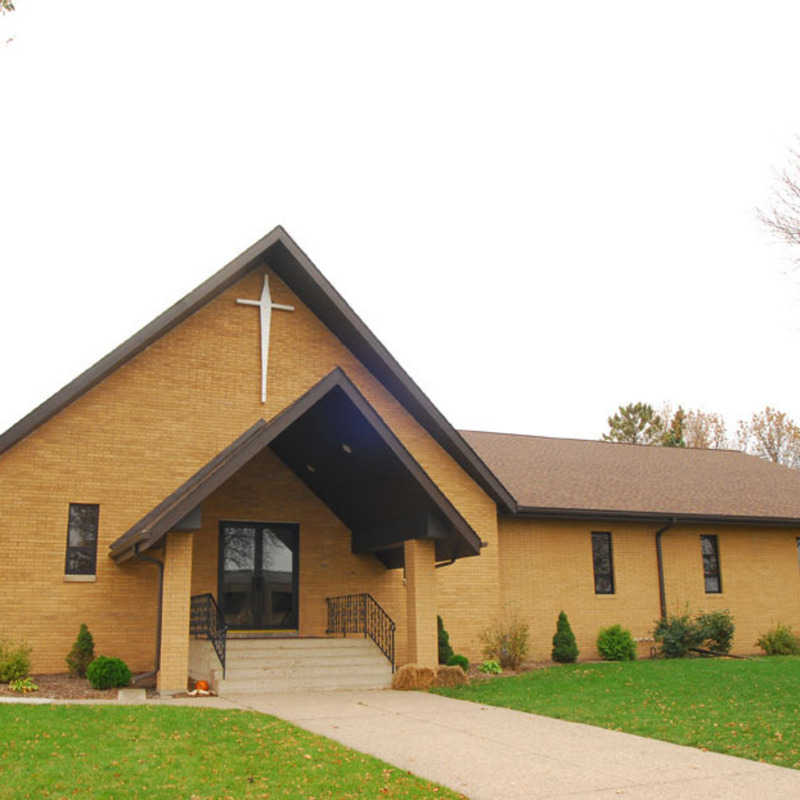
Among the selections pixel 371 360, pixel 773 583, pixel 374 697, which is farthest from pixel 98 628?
pixel 773 583

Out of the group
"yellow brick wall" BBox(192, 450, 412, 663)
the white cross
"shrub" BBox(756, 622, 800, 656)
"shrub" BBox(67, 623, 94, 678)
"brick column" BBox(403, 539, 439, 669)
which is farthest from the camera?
"shrub" BBox(756, 622, 800, 656)

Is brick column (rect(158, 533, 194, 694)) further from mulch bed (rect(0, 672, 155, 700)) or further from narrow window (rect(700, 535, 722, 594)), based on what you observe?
narrow window (rect(700, 535, 722, 594))

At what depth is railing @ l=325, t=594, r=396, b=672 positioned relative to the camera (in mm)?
17938

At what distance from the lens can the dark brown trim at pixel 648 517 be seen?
21.6 m

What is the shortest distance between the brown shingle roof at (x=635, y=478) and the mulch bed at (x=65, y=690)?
1041 cm

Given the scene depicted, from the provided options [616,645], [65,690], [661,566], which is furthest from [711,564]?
[65,690]

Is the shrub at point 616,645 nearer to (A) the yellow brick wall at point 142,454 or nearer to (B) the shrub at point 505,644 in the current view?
(B) the shrub at point 505,644

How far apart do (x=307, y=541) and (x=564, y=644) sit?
6380 millimetres

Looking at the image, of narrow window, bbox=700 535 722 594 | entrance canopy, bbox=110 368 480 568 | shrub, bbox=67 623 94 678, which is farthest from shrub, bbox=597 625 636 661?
shrub, bbox=67 623 94 678

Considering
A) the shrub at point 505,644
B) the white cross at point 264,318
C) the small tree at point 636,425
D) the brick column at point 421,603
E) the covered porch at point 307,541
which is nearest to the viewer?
the covered porch at point 307,541

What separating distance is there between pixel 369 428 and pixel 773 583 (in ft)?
47.9

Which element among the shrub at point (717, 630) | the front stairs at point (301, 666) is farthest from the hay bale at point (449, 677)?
the shrub at point (717, 630)

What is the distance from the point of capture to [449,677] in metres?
15.9

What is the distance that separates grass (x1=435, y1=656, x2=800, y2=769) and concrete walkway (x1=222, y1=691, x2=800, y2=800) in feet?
1.58
